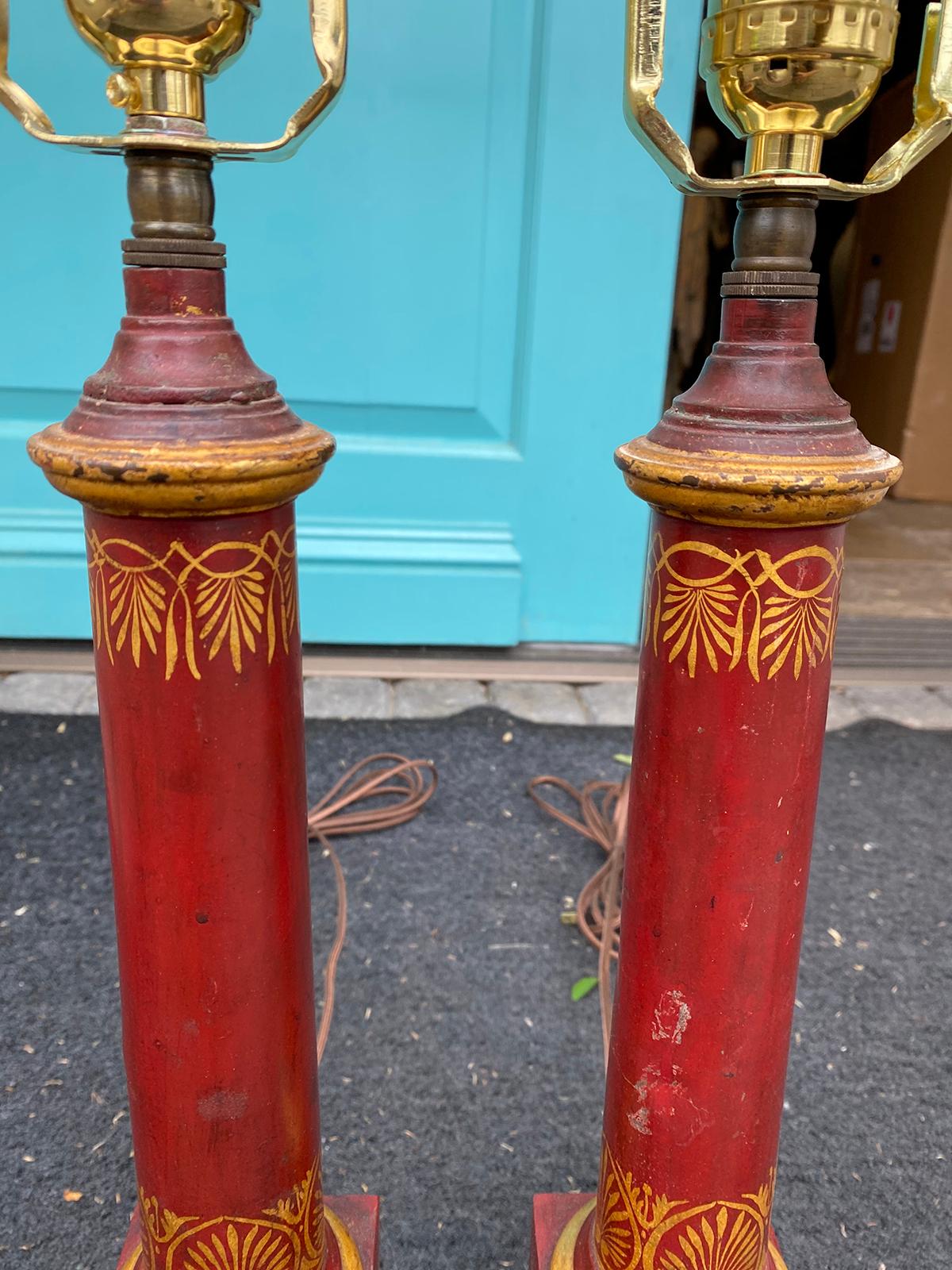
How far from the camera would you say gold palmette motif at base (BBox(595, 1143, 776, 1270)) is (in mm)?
846

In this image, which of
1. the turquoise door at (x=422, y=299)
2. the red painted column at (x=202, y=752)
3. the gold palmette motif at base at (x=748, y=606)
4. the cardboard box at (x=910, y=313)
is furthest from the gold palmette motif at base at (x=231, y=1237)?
the cardboard box at (x=910, y=313)

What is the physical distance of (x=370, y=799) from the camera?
1.93 metres

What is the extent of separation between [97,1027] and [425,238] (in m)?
1.66

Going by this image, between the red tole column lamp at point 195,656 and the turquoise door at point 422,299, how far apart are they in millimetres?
1542

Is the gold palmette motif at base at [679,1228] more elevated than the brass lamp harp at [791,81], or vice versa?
the brass lamp harp at [791,81]

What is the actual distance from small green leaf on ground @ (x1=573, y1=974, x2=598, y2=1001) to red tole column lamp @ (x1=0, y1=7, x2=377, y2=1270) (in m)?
0.69

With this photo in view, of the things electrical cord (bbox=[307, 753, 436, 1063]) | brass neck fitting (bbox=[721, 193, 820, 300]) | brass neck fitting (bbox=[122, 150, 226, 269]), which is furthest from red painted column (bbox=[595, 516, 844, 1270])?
electrical cord (bbox=[307, 753, 436, 1063])

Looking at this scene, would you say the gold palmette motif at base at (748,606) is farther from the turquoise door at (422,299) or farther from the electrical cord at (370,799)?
the turquoise door at (422,299)

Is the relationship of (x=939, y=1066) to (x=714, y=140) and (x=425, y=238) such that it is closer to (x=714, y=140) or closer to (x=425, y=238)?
(x=425, y=238)

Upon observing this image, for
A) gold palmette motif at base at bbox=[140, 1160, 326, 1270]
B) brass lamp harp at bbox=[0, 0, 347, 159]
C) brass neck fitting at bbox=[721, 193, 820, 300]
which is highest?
brass lamp harp at bbox=[0, 0, 347, 159]

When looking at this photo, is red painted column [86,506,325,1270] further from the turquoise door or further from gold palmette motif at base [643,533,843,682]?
the turquoise door

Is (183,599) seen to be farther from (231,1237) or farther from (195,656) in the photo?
(231,1237)

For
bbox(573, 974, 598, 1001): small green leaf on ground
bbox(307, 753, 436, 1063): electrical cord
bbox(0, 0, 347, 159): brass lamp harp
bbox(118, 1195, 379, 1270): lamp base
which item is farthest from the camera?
bbox(307, 753, 436, 1063): electrical cord

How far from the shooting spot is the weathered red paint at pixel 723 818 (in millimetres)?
705
